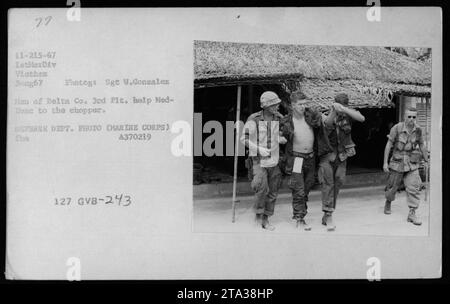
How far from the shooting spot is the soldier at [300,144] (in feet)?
11.7

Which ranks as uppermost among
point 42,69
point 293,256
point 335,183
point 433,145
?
point 42,69

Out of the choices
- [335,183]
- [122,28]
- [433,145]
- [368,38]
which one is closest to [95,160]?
[122,28]

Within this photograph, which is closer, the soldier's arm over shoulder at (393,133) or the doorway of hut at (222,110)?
the doorway of hut at (222,110)

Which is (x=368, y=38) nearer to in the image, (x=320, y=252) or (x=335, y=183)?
(x=335, y=183)

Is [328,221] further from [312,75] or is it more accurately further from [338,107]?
[312,75]

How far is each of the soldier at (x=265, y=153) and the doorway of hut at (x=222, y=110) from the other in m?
0.05

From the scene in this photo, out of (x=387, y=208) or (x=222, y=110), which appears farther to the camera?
(x=387, y=208)

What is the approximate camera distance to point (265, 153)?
11.6ft

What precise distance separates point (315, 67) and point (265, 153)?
66 centimetres

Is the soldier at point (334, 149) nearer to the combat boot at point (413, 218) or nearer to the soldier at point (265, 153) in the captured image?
the soldier at point (265, 153)

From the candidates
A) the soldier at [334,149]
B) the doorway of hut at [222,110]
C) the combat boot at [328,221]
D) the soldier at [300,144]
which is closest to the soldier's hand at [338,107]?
the soldier at [334,149]

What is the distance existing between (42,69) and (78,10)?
1.48ft

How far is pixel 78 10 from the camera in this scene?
11.5ft

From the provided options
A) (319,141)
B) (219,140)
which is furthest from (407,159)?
(219,140)
